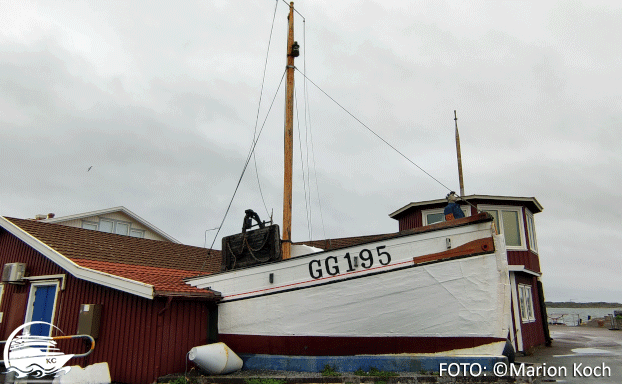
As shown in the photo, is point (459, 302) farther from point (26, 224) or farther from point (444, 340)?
point (26, 224)

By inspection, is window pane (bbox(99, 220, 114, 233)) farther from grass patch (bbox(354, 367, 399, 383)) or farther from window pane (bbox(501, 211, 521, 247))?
window pane (bbox(501, 211, 521, 247))

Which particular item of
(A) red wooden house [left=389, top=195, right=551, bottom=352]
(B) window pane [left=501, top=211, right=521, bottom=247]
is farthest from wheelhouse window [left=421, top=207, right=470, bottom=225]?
(B) window pane [left=501, top=211, right=521, bottom=247]

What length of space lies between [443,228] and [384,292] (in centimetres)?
150

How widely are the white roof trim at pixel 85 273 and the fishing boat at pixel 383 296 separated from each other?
191cm

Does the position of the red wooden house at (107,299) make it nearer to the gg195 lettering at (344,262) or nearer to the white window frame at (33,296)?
the white window frame at (33,296)

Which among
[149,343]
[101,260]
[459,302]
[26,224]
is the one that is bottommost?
[149,343]

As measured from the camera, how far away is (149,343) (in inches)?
344

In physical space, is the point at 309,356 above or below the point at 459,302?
below

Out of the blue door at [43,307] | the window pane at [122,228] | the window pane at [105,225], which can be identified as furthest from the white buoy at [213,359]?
the window pane at [122,228]

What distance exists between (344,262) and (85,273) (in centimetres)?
566

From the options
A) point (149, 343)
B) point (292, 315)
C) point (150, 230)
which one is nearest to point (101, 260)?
point (149, 343)

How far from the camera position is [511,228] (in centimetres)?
1447

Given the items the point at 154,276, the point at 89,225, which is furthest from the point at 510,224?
the point at 89,225

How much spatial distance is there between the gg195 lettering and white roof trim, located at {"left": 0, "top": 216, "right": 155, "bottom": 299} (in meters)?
3.14
